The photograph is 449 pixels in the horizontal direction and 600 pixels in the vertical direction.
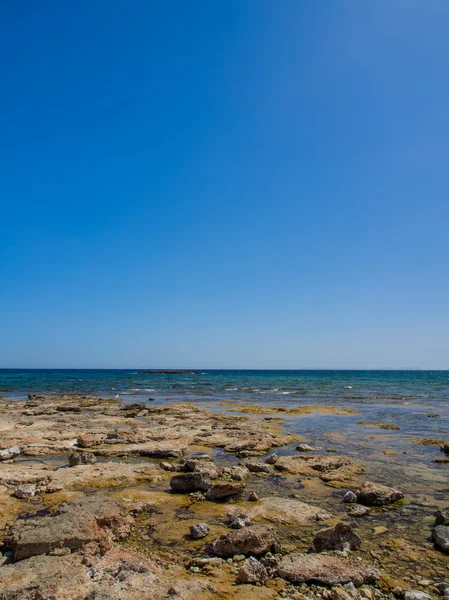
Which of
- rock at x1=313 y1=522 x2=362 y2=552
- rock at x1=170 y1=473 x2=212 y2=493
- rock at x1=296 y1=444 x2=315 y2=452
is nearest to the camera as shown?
rock at x1=313 y1=522 x2=362 y2=552

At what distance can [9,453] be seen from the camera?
47.4ft

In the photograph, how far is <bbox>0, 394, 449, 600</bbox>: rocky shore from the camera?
5.88 metres

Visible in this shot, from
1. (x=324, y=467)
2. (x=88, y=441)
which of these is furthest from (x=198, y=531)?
(x=88, y=441)

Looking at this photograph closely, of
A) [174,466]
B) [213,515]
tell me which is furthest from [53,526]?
[174,466]

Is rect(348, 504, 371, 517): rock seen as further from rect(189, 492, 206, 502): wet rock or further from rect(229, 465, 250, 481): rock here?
rect(189, 492, 206, 502): wet rock

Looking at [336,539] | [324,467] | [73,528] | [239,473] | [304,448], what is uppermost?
[73,528]

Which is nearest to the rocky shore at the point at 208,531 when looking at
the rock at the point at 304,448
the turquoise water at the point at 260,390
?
the rock at the point at 304,448

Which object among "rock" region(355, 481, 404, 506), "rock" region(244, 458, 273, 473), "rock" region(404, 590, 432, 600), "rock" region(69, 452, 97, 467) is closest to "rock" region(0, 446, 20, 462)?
"rock" region(69, 452, 97, 467)

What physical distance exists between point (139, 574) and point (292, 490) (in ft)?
20.2

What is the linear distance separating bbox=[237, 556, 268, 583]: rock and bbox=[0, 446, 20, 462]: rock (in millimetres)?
11945

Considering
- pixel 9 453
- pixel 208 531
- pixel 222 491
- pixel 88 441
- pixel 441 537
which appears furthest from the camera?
pixel 88 441

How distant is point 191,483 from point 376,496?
5.00 metres

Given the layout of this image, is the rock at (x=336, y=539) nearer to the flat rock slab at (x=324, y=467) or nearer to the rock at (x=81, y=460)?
the flat rock slab at (x=324, y=467)

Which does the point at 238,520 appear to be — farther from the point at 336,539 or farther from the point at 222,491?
the point at 336,539
